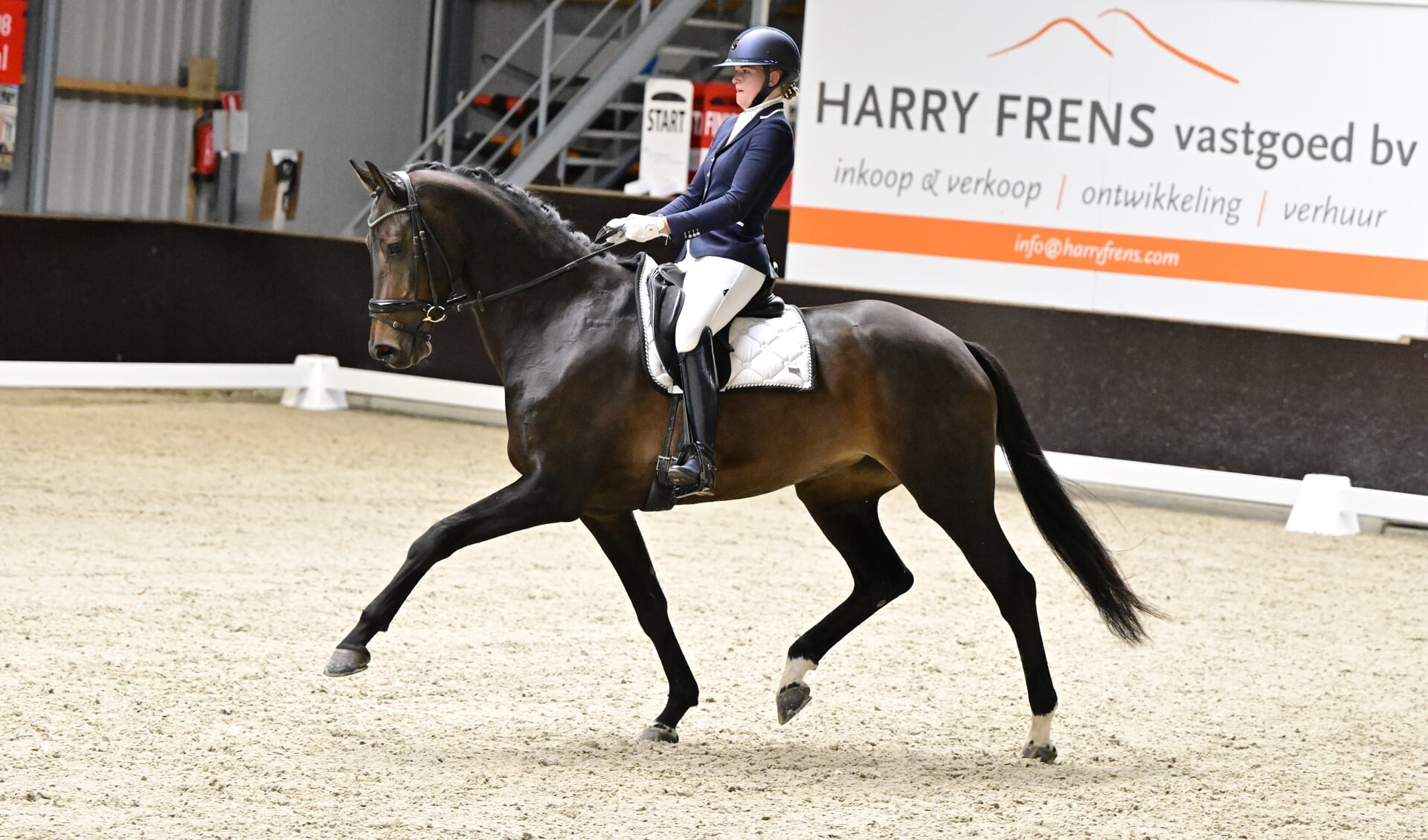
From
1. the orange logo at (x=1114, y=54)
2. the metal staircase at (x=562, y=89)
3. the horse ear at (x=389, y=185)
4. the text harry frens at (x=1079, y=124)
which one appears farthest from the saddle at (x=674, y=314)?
the metal staircase at (x=562, y=89)

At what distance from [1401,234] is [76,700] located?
753cm

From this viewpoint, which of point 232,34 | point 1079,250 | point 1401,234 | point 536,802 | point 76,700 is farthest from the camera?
point 232,34

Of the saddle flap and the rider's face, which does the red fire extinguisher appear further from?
the rider's face

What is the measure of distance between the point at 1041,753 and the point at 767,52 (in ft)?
6.75

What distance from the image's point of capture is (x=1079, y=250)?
10133 mm

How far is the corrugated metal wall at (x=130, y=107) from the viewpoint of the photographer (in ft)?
43.7

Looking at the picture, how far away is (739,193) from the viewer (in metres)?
4.57

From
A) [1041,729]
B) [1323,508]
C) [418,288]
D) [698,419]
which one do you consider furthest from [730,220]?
[1323,508]

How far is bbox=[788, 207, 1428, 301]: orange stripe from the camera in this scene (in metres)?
9.51

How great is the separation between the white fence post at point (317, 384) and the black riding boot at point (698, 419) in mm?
7520

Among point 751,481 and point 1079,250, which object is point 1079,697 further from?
point 1079,250

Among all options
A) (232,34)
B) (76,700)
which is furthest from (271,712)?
(232,34)

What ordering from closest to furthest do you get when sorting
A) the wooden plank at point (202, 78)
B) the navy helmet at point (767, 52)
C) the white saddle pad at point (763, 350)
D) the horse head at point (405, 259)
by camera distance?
the horse head at point (405, 259) → the navy helmet at point (767, 52) → the white saddle pad at point (763, 350) → the wooden plank at point (202, 78)

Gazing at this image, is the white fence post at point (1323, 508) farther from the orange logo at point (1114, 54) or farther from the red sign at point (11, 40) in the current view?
the red sign at point (11, 40)
